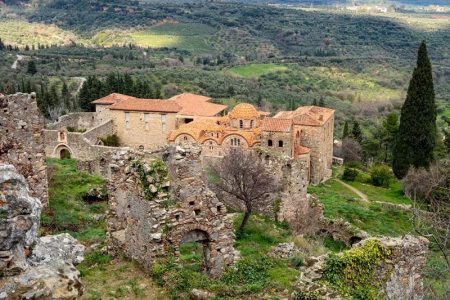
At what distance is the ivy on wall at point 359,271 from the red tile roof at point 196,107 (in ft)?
122

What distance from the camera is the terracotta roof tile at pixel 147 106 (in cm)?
4666

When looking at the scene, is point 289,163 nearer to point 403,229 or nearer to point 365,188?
point 403,229

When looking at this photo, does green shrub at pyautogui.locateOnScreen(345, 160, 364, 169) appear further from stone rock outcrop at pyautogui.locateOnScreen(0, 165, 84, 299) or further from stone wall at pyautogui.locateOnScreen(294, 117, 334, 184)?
stone rock outcrop at pyautogui.locateOnScreen(0, 165, 84, 299)

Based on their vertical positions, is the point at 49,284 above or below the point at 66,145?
above

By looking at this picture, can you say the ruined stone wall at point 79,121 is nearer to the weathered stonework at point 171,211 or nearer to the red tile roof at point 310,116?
the red tile roof at point 310,116

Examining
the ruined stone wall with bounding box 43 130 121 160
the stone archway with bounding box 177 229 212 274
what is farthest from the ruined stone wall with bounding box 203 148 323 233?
the ruined stone wall with bounding box 43 130 121 160

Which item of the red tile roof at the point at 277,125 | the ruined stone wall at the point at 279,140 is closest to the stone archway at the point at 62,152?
the ruined stone wall at the point at 279,140

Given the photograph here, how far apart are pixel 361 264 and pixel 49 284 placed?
756 cm

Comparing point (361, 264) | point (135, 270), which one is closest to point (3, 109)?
point (135, 270)

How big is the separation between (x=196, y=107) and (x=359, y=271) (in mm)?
40043

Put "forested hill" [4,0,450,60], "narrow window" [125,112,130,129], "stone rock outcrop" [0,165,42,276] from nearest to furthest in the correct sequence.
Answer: "stone rock outcrop" [0,165,42,276] < "narrow window" [125,112,130,129] < "forested hill" [4,0,450,60]

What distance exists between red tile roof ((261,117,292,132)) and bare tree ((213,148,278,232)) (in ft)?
47.1

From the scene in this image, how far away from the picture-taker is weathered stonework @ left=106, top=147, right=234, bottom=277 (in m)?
12.4

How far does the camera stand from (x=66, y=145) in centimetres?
3816
